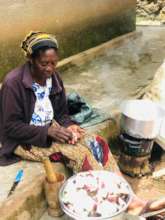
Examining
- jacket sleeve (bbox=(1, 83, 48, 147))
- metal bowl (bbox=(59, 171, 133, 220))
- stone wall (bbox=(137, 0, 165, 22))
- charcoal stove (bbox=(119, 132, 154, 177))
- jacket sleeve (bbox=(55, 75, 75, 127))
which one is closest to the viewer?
metal bowl (bbox=(59, 171, 133, 220))

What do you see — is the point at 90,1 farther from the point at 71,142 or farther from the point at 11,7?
the point at 71,142

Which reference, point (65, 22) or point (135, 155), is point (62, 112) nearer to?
point (135, 155)

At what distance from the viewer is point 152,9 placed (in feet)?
33.7

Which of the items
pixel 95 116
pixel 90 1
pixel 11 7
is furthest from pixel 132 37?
pixel 95 116

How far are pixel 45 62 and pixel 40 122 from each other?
A: 56 cm

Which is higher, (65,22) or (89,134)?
(65,22)

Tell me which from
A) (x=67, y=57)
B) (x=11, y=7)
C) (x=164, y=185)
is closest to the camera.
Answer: (x=164, y=185)

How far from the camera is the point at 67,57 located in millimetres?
6488

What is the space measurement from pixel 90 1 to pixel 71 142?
4.01 meters

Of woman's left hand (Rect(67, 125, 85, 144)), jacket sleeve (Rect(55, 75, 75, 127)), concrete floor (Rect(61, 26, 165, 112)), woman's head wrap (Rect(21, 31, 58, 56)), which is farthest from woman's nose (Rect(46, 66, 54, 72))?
concrete floor (Rect(61, 26, 165, 112))

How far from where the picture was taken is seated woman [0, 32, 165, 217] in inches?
128

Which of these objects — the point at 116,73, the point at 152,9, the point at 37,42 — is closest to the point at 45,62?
the point at 37,42

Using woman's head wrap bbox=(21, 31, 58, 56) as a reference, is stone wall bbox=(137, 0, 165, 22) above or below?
below

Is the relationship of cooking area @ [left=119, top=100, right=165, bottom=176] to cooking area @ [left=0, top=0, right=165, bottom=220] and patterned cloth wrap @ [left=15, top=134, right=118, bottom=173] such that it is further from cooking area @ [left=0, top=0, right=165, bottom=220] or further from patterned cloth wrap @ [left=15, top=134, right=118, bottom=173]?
patterned cloth wrap @ [left=15, top=134, right=118, bottom=173]
